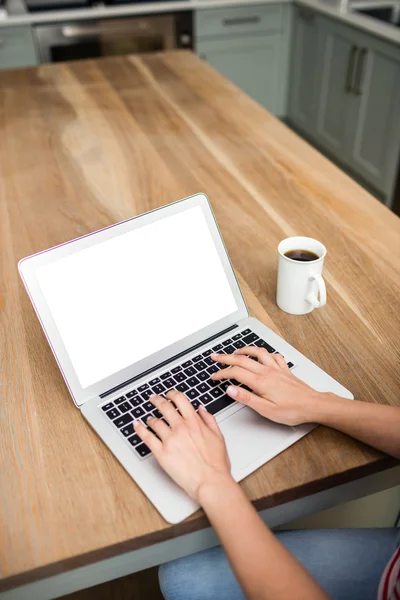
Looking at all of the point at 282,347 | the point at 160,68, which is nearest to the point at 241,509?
the point at 282,347

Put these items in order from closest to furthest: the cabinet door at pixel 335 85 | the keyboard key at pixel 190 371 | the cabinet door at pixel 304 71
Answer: the keyboard key at pixel 190 371 → the cabinet door at pixel 335 85 → the cabinet door at pixel 304 71

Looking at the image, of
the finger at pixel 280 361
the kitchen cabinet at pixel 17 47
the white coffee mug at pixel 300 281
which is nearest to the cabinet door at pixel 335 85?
the kitchen cabinet at pixel 17 47

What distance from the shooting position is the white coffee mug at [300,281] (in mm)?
868

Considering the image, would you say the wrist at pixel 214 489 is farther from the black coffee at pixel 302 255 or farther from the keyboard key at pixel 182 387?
the black coffee at pixel 302 255

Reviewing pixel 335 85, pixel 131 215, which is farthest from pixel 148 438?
pixel 335 85

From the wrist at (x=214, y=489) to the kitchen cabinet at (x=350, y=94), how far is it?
2.35m

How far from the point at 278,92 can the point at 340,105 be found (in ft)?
2.24

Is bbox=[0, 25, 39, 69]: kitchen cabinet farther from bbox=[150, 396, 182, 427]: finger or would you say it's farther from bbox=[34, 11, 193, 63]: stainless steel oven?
bbox=[150, 396, 182, 427]: finger

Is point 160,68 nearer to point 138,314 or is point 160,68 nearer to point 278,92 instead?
point 138,314

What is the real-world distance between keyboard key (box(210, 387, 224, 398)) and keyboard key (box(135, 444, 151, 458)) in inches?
4.9

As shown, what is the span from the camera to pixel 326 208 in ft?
3.93

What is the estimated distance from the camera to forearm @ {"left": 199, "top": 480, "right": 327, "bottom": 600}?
576mm

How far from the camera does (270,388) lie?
0.72m

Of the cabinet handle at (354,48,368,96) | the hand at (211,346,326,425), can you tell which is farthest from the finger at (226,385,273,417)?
the cabinet handle at (354,48,368,96)
